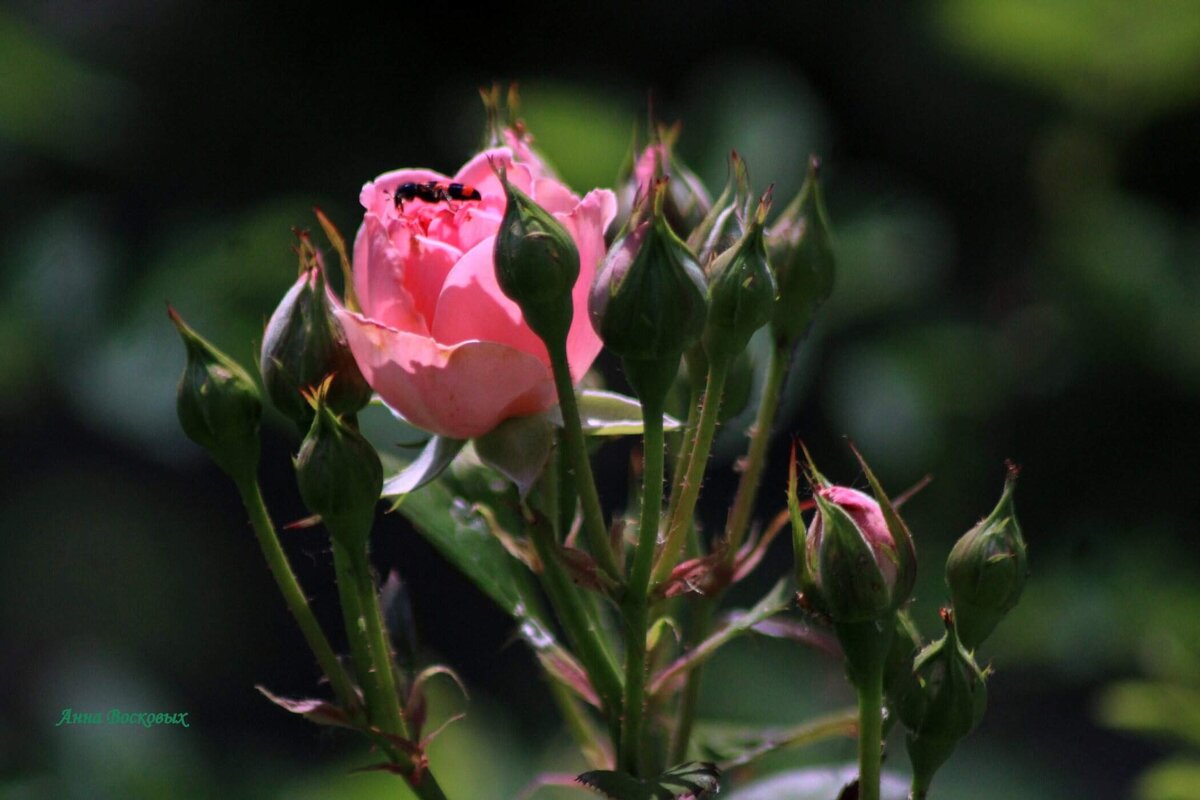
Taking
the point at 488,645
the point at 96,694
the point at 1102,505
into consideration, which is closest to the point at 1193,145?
the point at 1102,505

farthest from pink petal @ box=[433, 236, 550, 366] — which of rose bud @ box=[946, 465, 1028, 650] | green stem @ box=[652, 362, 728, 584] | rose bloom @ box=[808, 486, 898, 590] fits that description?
rose bud @ box=[946, 465, 1028, 650]

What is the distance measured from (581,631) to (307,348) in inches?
10.9

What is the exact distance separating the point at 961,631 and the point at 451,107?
2.95m

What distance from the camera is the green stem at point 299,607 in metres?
0.95

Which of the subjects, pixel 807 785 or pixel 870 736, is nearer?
pixel 870 736

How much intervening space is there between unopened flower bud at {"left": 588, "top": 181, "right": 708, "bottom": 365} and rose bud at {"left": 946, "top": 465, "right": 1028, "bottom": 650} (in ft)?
0.82

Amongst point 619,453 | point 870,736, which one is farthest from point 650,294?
point 619,453

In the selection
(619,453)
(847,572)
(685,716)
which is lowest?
(619,453)

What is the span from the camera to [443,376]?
90 centimetres

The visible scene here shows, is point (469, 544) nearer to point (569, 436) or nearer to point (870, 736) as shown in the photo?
point (569, 436)

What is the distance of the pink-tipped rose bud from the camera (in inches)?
33.1

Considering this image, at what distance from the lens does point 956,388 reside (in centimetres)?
249

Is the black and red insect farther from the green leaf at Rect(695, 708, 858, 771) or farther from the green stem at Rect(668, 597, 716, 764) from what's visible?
the green leaf at Rect(695, 708, 858, 771)

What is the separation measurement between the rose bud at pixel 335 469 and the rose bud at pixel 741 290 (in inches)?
9.9
